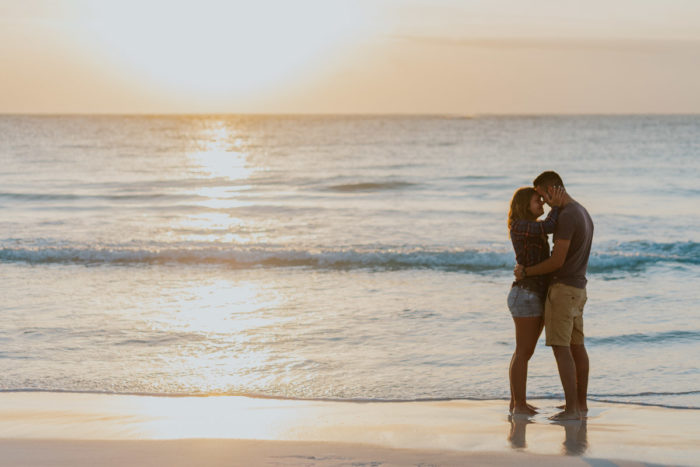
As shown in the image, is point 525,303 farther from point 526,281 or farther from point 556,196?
point 556,196

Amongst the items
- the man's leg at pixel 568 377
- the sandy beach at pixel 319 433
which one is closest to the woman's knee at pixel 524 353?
the man's leg at pixel 568 377

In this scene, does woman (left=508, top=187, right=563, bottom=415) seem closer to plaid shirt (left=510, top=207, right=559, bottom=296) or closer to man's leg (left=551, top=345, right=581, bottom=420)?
plaid shirt (left=510, top=207, right=559, bottom=296)

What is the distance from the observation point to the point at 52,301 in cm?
1019

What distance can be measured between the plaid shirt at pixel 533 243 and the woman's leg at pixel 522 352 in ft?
0.79

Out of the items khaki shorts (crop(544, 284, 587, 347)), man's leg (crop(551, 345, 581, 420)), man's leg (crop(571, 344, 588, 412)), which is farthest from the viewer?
man's leg (crop(571, 344, 588, 412))

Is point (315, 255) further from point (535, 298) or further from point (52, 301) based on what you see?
point (535, 298)

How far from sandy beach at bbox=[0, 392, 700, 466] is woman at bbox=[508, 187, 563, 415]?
32cm

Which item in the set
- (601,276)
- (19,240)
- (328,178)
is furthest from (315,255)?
(328,178)

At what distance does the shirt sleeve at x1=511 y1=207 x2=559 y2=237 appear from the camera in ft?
17.0

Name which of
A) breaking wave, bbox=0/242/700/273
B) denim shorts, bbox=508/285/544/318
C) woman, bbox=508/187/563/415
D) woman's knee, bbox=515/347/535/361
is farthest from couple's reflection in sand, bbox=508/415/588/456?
breaking wave, bbox=0/242/700/273

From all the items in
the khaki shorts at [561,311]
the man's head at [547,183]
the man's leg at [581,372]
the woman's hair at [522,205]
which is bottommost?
the man's leg at [581,372]

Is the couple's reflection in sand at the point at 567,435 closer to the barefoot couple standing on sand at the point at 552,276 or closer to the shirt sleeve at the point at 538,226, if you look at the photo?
the barefoot couple standing on sand at the point at 552,276

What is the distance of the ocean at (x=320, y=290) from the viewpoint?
6898mm

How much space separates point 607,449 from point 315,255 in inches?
398
